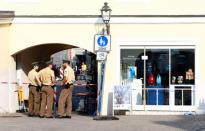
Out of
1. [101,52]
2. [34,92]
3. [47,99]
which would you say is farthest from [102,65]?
[34,92]

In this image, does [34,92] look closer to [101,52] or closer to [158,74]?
[101,52]

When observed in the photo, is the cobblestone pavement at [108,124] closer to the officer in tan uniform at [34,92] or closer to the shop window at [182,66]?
the officer in tan uniform at [34,92]

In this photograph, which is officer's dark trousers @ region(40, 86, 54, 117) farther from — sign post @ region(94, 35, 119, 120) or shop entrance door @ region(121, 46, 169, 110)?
shop entrance door @ region(121, 46, 169, 110)

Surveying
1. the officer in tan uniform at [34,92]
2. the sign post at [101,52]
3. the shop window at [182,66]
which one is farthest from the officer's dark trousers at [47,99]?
the shop window at [182,66]

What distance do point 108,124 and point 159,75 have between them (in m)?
3.78

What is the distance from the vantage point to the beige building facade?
1641cm

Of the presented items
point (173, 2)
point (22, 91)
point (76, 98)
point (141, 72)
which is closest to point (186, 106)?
point (141, 72)

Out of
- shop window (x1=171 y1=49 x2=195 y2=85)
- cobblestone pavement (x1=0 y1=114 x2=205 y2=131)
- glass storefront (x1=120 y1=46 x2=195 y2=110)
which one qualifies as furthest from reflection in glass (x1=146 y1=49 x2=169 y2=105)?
cobblestone pavement (x1=0 y1=114 x2=205 y2=131)

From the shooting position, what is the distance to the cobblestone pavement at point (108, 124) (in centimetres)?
1254

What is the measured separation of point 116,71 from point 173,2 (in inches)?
120

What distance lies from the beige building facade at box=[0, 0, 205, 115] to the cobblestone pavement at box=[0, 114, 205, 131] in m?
1.21

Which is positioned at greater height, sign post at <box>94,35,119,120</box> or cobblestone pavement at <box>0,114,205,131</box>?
sign post at <box>94,35,119,120</box>

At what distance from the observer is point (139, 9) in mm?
16469

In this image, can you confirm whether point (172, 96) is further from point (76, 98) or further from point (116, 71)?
point (76, 98)
